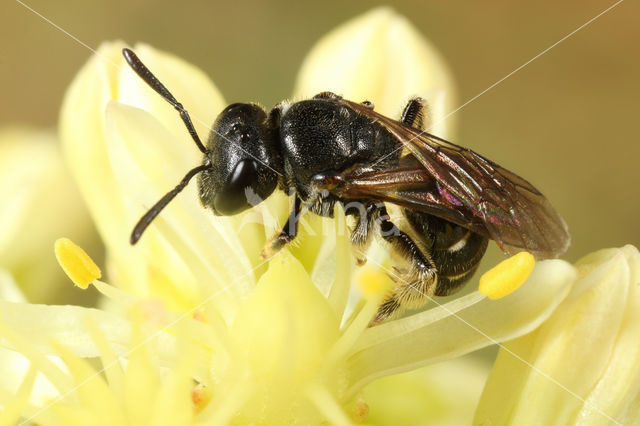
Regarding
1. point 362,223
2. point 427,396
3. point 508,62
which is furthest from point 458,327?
point 508,62

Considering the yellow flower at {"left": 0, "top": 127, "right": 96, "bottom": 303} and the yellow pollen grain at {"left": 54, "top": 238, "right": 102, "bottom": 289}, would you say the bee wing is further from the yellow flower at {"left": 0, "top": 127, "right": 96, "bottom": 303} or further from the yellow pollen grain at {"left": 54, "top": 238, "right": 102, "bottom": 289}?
the yellow flower at {"left": 0, "top": 127, "right": 96, "bottom": 303}

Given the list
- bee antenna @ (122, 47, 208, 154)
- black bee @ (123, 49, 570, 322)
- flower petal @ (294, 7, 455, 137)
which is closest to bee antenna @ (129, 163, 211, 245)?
black bee @ (123, 49, 570, 322)

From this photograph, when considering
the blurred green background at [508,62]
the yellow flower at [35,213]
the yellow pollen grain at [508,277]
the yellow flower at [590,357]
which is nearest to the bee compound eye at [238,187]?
the yellow pollen grain at [508,277]

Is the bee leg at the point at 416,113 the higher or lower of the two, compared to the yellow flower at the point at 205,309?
higher

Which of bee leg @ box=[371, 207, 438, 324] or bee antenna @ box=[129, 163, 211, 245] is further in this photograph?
bee leg @ box=[371, 207, 438, 324]

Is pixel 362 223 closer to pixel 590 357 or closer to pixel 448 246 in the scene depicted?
pixel 448 246

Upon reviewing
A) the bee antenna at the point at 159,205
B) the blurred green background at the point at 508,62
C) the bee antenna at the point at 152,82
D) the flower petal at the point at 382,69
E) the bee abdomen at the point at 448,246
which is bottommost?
the bee abdomen at the point at 448,246

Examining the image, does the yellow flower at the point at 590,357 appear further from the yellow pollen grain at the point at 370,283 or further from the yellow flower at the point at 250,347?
the yellow pollen grain at the point at 370,283
